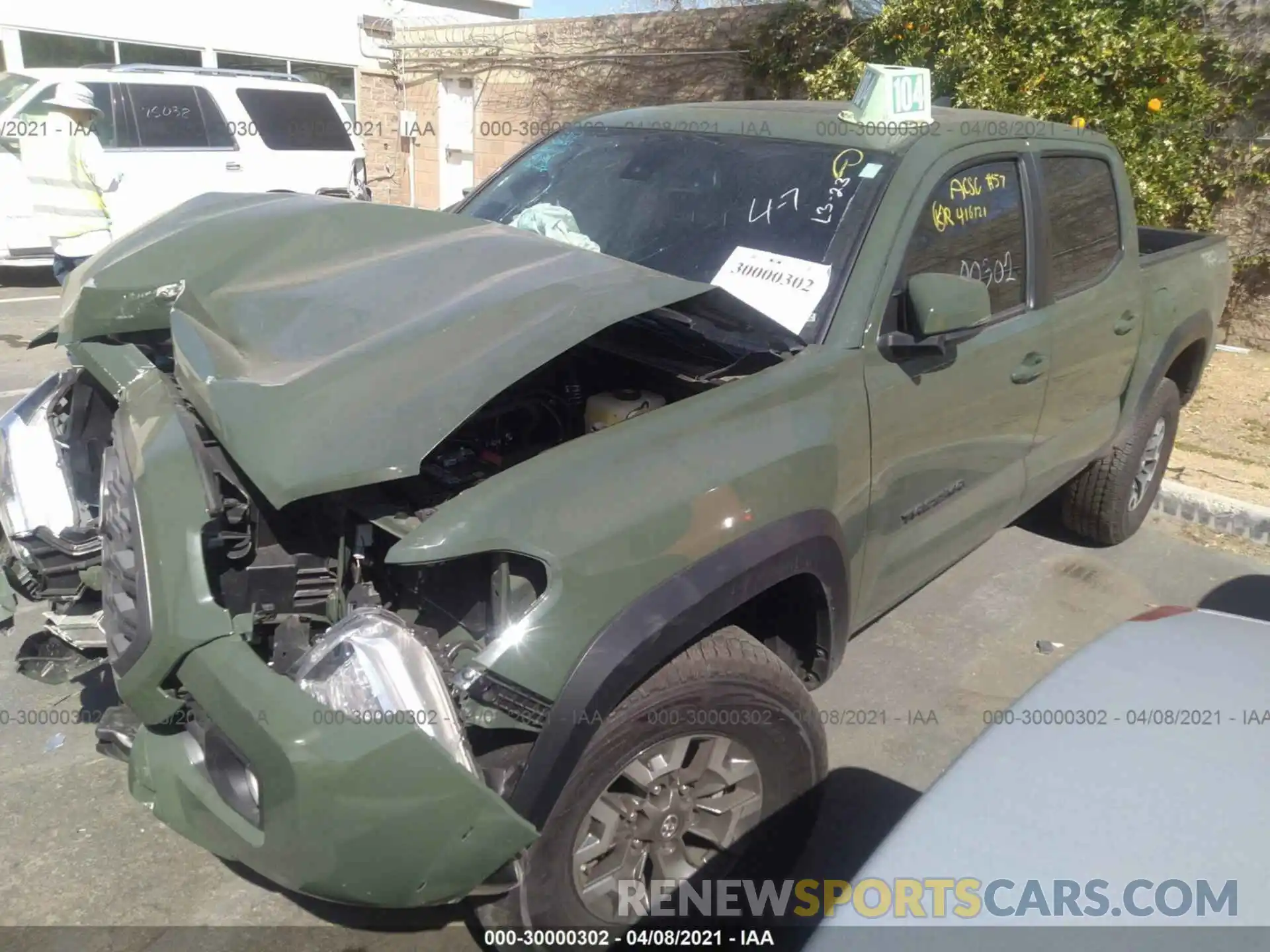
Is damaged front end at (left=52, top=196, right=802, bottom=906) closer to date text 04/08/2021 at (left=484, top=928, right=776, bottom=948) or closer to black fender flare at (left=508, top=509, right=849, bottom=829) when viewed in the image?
black fender flare at (left=508, top=509, right=849, bottom=829)

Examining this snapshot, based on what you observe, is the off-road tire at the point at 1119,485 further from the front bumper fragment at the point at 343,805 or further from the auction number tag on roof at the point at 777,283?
the front bumper fragment at the point at 343,805

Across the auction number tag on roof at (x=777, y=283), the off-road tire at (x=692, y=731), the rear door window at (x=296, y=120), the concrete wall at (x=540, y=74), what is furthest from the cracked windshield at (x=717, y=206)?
the rear door window at (x=296, y=120)

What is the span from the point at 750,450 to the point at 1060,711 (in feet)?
2.69

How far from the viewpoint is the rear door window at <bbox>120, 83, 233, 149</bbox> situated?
32.7ft

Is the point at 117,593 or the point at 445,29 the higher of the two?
the point at 445,29

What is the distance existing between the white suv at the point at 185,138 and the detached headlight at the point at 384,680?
26.8 feet

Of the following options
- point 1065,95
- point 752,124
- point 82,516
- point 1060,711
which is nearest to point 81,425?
point 82,516

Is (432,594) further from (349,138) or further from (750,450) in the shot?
(349,138)

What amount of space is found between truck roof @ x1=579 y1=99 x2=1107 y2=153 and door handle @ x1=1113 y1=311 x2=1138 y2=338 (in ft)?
2.24

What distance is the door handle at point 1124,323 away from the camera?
12.3 ft

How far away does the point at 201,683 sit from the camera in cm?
183

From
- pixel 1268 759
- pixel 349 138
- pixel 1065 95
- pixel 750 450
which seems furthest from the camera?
pixel 349 138

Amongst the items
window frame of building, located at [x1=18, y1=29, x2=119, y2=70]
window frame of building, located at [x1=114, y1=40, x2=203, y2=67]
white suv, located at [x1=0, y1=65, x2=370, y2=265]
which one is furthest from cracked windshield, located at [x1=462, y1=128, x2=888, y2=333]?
window frame of building, located at [x1=114, y1=40, x2=203, y2=67]

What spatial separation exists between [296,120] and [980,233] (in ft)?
33.3
